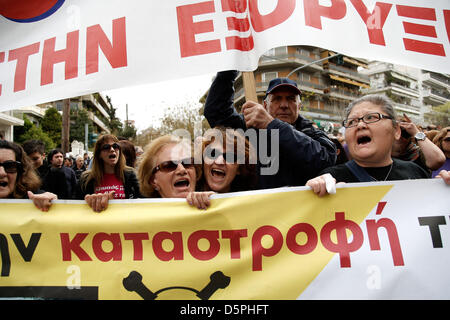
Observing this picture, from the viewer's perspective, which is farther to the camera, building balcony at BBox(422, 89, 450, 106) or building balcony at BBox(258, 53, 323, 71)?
building balcony at BBox(422, 89, 450, 106)

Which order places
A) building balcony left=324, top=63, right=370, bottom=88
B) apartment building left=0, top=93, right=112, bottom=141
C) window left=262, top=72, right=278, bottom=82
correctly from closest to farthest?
apartment building left=0, top=93, right=112, bottom=141, window left=262, top=72, right=278, bottom=82, building balcony left=324, top=63, right=370, bottom=88

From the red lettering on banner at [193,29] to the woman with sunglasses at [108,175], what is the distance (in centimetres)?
189

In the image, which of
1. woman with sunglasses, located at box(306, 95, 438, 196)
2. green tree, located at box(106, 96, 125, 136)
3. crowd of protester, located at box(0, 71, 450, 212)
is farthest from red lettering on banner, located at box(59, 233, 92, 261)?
green tree, located at box(106, 96, 125, 136)

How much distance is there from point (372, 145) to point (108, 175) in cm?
265

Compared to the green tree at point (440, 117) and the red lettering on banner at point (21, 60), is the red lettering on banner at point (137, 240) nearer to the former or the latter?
the red lettering on banner at point (21, 60)

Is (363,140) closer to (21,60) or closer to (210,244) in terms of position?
(210,244)

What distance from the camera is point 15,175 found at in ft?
7.32

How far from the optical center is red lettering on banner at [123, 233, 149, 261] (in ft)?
6.15

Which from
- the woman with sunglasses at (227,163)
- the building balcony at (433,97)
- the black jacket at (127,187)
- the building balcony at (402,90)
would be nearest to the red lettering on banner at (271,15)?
the woman with sunglasses at (227,163)

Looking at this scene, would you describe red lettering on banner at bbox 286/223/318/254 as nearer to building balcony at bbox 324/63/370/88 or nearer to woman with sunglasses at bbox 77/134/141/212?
woman with sunglasses at bbox 77/134/141/212

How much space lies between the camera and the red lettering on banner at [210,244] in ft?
6.00

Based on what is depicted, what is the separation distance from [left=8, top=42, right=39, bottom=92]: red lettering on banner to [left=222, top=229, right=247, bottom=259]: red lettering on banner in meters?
1.41

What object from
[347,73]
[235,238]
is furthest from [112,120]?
[235,238]
